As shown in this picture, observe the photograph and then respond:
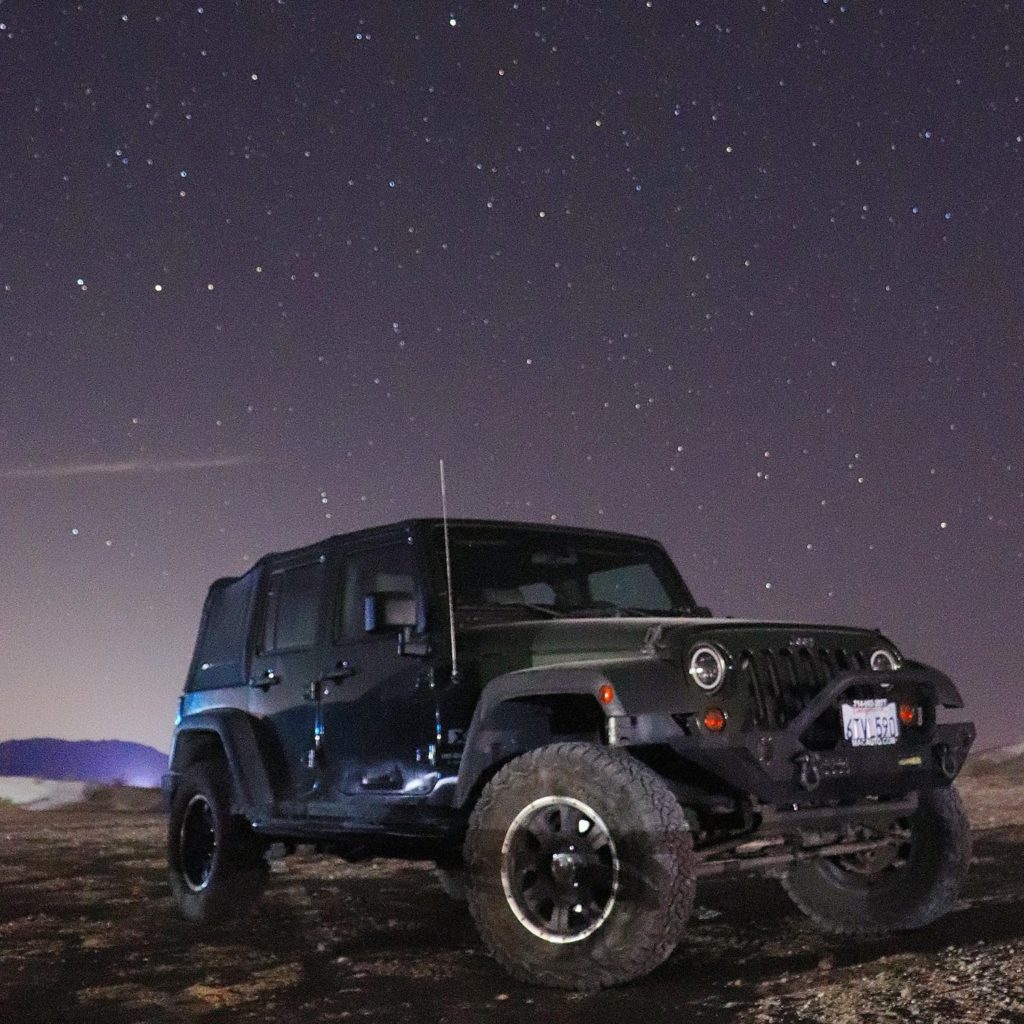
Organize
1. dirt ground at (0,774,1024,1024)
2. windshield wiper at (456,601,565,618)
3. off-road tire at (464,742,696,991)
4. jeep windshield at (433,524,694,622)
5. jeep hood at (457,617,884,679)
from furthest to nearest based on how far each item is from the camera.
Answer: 1. jeep windshield at (433,524,694,622)
2. windshield wiper at (456,601,565,618)
3. jeep hood at (457,617,884,679)
4. off-road tire at (464,742,696,991)
5. dirt ground at (0,774,1024,1024)

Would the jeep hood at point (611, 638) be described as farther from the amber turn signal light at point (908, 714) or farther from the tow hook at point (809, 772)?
the tow hook at point (809, 772)

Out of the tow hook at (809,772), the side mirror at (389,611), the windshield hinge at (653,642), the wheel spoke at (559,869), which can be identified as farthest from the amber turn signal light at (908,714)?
the side mirror at (389,611)

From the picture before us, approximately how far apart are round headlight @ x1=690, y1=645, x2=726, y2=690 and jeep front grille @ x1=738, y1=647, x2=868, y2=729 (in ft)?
0.38

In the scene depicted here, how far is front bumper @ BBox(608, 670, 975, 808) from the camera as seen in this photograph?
5.32 meters

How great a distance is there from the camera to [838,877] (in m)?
6.75

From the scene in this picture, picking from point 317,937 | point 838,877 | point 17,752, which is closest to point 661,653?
point 838,877

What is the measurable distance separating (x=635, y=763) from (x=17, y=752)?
136854 millimetres

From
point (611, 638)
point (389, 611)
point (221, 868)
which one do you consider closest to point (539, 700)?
point (611, 638)

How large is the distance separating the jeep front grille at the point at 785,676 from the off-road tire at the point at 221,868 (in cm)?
349

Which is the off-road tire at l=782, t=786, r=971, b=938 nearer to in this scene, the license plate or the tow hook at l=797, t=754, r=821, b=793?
the license plate

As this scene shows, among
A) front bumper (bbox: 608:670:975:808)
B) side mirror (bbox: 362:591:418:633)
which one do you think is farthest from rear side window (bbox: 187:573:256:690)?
front bumper (bbox: 608:670:975:808)

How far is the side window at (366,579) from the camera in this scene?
22.5 feet

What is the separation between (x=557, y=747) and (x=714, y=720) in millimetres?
642

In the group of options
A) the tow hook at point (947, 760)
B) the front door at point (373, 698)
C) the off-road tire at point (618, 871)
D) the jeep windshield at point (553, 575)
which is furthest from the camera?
the jeep windshield at point (553, 575)
